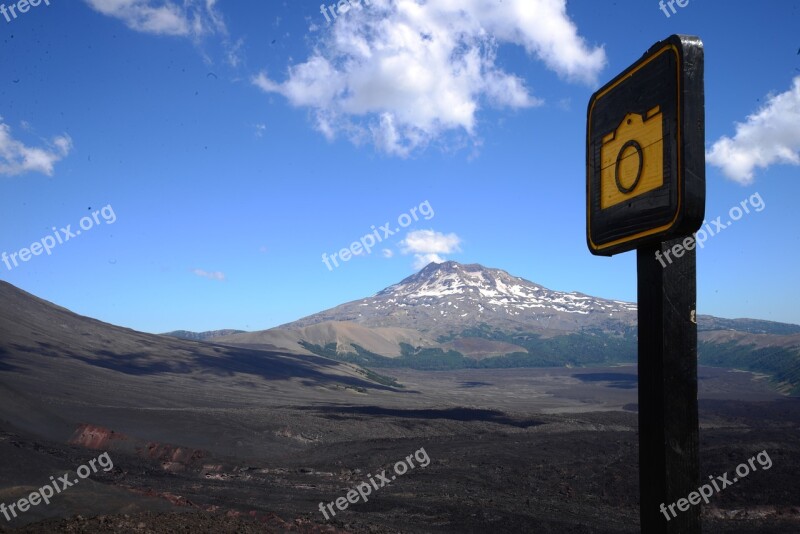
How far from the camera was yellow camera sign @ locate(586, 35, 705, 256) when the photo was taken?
5.16 feet

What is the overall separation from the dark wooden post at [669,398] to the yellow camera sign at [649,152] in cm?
13

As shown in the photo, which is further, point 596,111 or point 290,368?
point 290,368

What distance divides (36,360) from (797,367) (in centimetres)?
10411

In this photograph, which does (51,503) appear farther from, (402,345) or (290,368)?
(402,345)

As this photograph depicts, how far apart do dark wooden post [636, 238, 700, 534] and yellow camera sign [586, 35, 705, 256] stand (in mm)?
134

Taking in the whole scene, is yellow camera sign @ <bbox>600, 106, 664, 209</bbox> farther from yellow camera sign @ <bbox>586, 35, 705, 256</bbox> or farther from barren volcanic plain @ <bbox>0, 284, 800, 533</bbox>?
barren volcanic plain @ <bbox>0, 284, 800, 533</bbox>

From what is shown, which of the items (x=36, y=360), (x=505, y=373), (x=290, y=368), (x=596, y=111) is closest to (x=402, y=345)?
(x=505, y=373)

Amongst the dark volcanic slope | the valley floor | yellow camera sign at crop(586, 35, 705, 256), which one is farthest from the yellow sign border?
the dark volcanic slope

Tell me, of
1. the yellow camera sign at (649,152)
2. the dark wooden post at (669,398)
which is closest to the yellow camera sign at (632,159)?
the yellow camera sign at (649,152)

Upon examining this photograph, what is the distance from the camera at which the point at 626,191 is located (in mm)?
1787

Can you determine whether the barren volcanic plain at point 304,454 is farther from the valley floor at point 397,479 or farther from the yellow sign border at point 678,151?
the yellow sign border at point 678,151

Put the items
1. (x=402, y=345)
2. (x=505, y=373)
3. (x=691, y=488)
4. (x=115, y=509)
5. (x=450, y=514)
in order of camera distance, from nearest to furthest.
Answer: (x=691, y=488), (x=115, y=509), (x=450, y=514), (x=505, y=373), (x=402, y=345)

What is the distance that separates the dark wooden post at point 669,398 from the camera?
5.14 feet

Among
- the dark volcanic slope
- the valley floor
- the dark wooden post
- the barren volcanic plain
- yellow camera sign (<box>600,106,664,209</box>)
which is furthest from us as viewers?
the dark volcanic slope
